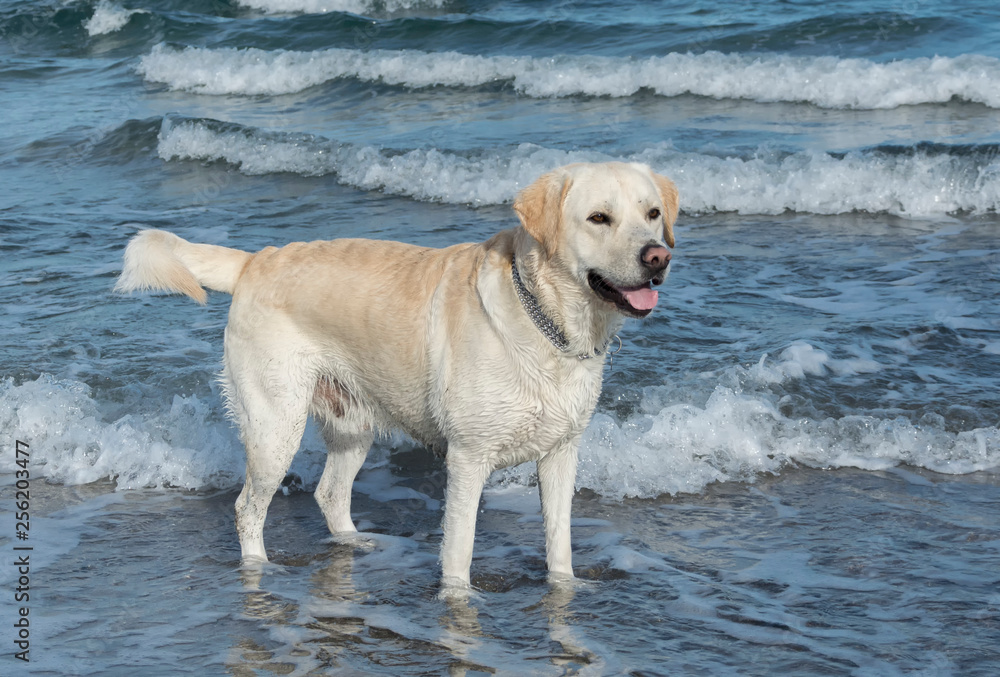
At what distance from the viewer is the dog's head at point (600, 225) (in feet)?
12.3

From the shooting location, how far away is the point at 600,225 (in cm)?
382

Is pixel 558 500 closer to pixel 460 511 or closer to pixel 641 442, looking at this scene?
pixel 460 511

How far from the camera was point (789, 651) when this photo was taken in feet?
12.5

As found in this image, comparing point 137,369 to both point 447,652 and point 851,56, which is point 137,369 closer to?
point 447,652

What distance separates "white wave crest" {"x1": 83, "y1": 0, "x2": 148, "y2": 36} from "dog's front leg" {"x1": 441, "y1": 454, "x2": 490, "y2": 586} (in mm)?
20077

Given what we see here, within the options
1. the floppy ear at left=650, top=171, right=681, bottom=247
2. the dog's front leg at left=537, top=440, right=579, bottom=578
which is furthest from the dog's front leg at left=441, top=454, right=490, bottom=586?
the floppy ear at left=650, top=171, right=681, bottom=247

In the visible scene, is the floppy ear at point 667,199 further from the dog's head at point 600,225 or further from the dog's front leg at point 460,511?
the dog's front leg at point 460,511

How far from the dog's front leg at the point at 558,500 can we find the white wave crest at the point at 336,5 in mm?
18368

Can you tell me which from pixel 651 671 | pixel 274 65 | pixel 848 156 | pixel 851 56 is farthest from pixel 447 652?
pixel 274 65

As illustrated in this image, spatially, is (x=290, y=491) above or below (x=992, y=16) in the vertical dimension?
below

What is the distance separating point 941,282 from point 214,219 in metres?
7.08

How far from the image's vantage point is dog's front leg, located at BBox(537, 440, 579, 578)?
429cm

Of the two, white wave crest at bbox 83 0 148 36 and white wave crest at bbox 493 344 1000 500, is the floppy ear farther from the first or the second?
white wave crest at bbox 83 0 148 36
